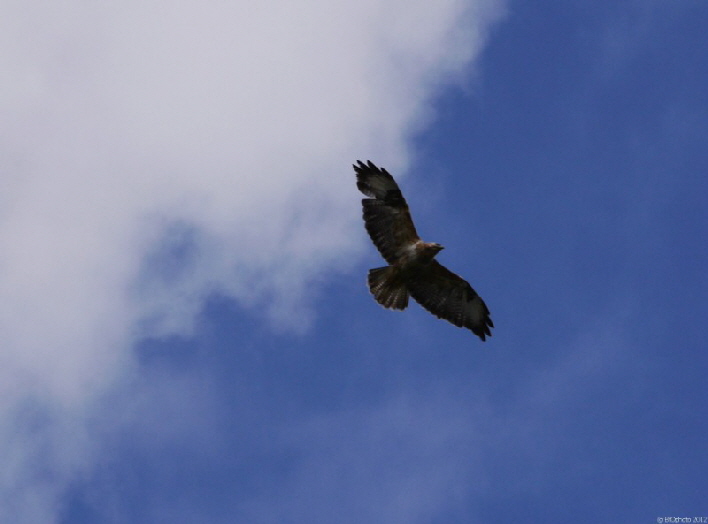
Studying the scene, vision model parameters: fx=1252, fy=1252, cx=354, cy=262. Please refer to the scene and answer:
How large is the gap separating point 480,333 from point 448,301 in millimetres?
860

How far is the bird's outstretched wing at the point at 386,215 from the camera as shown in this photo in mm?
22656

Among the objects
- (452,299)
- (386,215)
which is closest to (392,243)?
(386,215)

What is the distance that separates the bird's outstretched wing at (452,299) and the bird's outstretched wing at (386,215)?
2.44 ft

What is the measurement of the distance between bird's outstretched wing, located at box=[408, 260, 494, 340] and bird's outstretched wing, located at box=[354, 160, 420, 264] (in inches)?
29.3

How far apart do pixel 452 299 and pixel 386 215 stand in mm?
2154

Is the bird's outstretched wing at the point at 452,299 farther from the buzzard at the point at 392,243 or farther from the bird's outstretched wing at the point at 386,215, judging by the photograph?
the bird's outstretched wing at the point at 386,215

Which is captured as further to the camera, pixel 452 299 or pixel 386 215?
pixel 452 299

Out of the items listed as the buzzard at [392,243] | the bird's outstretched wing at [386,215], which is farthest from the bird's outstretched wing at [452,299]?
the bird's outstretched wing at [386,215]

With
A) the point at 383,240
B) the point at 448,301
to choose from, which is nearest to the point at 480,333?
the point at 448,301

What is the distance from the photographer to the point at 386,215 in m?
22.7

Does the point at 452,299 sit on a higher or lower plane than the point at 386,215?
lower

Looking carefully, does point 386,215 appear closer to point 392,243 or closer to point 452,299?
point 392,243

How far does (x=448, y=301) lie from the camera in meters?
23.5

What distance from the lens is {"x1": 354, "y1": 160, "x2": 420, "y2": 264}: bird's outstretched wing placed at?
22.7 metres
